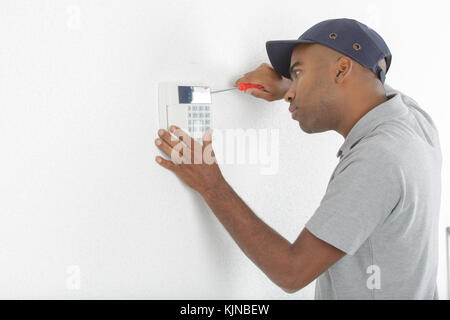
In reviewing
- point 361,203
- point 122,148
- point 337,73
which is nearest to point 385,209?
point 361,203

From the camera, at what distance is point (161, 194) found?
3.03 feet

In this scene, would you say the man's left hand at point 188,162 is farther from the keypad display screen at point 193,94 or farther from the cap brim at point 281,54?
the cap brim at point 281,54

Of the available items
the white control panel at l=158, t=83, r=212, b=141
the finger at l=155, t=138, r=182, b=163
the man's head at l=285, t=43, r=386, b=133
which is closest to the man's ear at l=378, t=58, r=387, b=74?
the man's head at l=285, t=43, r=386, b=133

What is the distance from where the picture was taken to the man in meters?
0.80

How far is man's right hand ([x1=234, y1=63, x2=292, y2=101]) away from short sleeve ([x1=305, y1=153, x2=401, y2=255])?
0.33 m

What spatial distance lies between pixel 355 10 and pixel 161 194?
819 mm

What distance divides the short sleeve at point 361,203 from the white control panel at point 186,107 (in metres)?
0.34

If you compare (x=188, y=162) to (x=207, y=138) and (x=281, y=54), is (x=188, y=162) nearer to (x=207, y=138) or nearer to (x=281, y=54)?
(x=207, y=138)

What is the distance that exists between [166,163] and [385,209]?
1.48 feet

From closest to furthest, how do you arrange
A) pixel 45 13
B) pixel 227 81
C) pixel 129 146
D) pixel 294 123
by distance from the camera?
pixel 45 13 → pixel 129 146 → pixel 227 81 → pixel 294 123

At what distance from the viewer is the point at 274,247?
86cm

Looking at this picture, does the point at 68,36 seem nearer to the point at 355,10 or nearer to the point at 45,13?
the point at 45,13

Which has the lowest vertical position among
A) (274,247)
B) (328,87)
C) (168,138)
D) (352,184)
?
(274,247)
